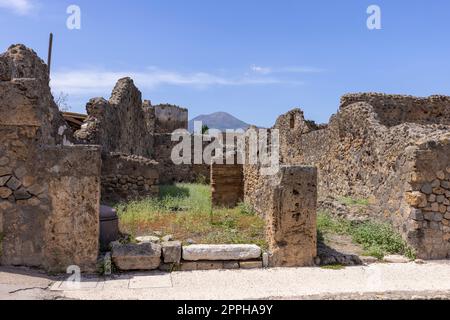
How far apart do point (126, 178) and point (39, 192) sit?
18.7 feet

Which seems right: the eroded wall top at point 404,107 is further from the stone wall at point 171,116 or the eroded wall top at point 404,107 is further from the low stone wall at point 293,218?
the stone wall at point 171,116

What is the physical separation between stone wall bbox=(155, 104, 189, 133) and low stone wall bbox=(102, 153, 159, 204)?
2488cm

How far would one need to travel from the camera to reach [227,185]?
40.3 ft

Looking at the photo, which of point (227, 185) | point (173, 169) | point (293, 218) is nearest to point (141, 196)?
point (227, 185)

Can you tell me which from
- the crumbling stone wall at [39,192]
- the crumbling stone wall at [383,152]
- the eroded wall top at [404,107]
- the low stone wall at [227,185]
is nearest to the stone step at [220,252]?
the crumbling stone wall at [39,192]

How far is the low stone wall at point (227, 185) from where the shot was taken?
12.1 meters

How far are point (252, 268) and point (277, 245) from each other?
0.53 m

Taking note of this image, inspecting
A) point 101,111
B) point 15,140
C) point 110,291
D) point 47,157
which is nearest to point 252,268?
point 110,291

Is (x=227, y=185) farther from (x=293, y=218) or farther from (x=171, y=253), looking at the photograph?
(x=171, y=253)

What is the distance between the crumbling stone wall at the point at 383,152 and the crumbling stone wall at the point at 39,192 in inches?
219

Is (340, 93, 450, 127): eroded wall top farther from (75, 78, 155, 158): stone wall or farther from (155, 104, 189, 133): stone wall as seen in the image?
(155, 104, 189, 133): stone wall
